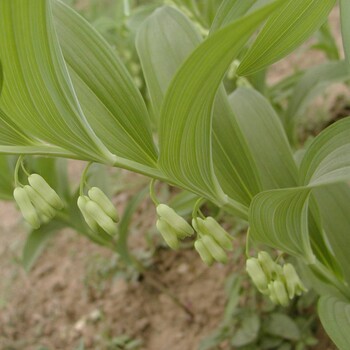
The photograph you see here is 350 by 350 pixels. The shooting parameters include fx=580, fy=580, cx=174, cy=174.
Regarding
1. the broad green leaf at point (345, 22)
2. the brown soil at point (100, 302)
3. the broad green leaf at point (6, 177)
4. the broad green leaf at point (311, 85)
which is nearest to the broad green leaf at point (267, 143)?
the broad green leaf at point (345, 22)

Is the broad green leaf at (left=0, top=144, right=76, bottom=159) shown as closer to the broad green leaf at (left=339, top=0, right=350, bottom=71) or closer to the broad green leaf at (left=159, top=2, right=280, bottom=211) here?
the broad green leaf at (left=159, top=2, right=280, bottom=211)

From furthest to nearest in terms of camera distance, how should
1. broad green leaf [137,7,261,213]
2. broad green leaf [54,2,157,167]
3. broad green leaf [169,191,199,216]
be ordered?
1. broad green leaf [169,191,199,216]
2. broad green leaf [137,7,261,213]
3. broad green leaf [54,2,157,167]

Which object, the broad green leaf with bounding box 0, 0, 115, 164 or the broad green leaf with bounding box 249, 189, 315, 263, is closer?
the broad green leaf with bounding box 0, 0, 115, 164

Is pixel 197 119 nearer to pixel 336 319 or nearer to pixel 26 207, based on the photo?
pixel 26 207

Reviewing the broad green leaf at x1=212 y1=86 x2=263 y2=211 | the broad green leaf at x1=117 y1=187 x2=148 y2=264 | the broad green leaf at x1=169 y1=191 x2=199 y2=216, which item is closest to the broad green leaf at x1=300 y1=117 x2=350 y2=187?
the broad green leaf at x1=212 y1=86 x2=263 y2=211

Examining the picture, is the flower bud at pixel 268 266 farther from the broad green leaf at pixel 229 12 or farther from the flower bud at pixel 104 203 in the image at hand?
the broad green leaf at pixel 229 12
